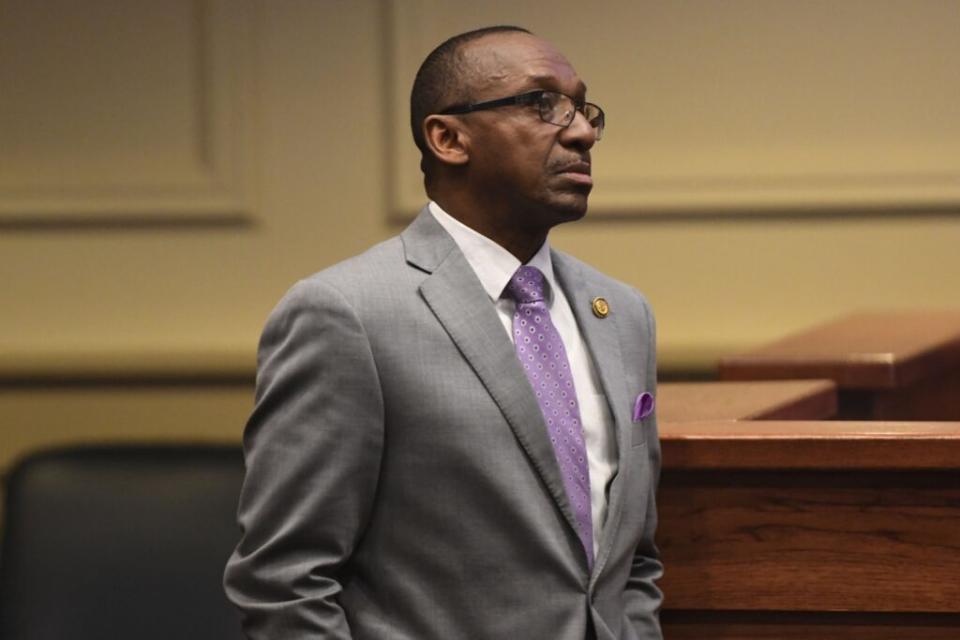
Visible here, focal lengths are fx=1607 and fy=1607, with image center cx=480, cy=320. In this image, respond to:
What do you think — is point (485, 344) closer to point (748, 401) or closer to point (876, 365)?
point (748, 401)

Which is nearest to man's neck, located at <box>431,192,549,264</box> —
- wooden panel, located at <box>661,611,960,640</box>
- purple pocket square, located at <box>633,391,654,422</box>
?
purple pocket square, located at <box>633,391,654,422</box>

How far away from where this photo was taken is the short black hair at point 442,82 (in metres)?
1.10

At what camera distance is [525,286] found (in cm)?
110

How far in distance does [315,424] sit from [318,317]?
0.22 feet

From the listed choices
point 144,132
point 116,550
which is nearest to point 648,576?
point 116,550

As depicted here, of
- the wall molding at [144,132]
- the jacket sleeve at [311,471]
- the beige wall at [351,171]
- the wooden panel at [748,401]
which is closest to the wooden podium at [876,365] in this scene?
the wooden panel at [748,401]

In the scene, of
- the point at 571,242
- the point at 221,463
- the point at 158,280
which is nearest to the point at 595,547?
the point at 221,463

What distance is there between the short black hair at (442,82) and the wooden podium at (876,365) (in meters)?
0.73

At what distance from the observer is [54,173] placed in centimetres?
249

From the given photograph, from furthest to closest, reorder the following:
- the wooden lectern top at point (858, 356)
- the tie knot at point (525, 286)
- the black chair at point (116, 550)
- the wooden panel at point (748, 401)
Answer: the wooden lectern top at point (858, 356), the black chair at point (116, 550), the wooden panel at point (748, 401), the tie knot at point (525, 286)

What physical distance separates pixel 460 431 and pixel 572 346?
0.14m

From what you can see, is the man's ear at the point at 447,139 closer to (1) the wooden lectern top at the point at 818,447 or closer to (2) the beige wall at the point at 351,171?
(1) the wooden lectern top at the point at 818,447

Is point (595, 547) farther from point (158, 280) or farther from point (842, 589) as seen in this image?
point (158, 280)

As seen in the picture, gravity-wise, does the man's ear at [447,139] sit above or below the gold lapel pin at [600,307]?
above
